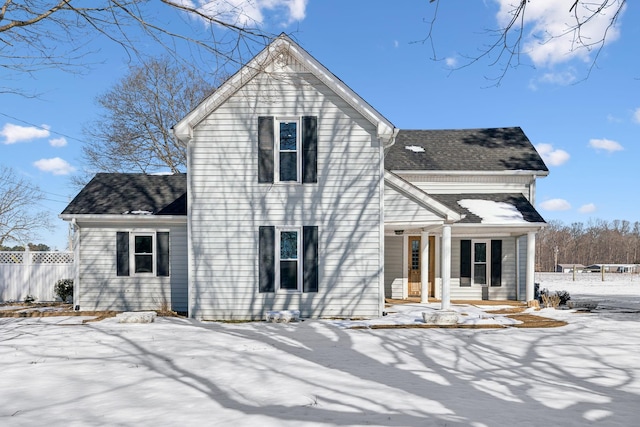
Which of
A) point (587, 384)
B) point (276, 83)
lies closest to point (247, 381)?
point (587, 384)

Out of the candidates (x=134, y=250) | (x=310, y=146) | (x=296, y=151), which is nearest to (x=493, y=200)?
(x=310, y=146)

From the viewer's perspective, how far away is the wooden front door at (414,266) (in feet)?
60.7

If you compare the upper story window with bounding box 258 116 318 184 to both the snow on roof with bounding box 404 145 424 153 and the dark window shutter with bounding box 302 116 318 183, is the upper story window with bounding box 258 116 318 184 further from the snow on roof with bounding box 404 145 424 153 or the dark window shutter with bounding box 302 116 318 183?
the snow on roof with bounding box 404 145 424 153

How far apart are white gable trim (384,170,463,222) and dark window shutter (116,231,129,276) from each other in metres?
8.55

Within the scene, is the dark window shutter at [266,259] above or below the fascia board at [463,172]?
below

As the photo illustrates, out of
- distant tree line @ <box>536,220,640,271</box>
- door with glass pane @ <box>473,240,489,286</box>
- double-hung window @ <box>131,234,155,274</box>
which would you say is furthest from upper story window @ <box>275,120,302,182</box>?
distant tree line @ <box>536,220,640,271</box>

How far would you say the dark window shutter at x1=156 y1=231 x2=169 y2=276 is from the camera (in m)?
15.1

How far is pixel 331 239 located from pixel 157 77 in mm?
19541

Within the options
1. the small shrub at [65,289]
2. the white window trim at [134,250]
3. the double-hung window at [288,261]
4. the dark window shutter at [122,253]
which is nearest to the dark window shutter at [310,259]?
the double-hung window at [288,261]

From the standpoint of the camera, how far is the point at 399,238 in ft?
58.9

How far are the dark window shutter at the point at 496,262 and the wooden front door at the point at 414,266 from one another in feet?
9.07

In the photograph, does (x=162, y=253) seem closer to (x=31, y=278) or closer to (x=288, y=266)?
(x=288, y=266)

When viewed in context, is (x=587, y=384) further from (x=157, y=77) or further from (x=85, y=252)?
(x=157, y=77)

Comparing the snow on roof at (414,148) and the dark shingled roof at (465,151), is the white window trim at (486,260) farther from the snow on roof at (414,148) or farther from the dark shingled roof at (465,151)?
the snow on roof at (414,148)
